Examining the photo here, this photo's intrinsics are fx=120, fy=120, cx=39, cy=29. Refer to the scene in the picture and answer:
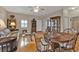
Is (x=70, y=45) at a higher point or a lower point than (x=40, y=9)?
lower

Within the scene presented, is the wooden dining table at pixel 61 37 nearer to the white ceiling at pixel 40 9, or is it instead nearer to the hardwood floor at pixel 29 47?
the hardwood floor at pixel 29 47

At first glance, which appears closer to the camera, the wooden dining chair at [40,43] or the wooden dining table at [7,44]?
the wooden dining table at [7,44]

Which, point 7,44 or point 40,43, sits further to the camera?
point 40,43

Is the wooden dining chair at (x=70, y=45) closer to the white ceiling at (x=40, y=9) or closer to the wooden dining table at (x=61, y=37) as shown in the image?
the wooden dining table at (x=61, y=37)

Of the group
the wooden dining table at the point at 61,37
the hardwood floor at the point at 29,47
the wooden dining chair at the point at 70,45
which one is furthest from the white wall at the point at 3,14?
the wooden dining chair at the point at 70,45

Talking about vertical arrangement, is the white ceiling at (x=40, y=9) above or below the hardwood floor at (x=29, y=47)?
above

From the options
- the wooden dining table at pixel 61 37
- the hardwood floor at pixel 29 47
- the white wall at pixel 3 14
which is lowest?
the hardwood floor at pixel 29 47

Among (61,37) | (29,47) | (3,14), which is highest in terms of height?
(3,14)

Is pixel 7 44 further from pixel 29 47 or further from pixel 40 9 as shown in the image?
pixel 40 9

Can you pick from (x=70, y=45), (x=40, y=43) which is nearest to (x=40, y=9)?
(x=40, y=43)

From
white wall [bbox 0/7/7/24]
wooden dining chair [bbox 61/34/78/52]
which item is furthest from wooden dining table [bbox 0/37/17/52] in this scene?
wooden dining chair [bbox 61/34/78/52]
